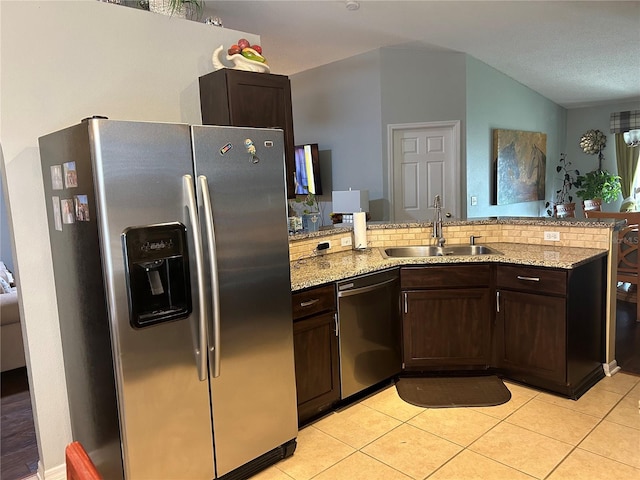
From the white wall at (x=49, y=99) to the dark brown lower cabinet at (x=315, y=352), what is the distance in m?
1.27

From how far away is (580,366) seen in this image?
Result: 9.94 feet

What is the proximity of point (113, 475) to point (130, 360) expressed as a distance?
1.90 feet

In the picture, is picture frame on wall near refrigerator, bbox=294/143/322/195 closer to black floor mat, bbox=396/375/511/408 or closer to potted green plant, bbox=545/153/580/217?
black floor mat, bbox=396/375/511/408

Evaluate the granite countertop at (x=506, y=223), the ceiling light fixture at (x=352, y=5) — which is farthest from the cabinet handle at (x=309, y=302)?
the ceiling light fixture at (x=352, y=5)

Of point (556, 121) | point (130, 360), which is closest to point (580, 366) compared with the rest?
point (130, 360)

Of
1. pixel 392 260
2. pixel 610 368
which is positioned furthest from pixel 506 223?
pixel 610 368

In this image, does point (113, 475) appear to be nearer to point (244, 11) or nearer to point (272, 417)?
point (272, 417)

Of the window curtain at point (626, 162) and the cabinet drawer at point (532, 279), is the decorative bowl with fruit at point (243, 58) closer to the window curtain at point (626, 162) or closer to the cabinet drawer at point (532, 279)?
the cabinet drawer at point (532, 279)

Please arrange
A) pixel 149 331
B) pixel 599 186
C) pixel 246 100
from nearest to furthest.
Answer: pixel 149 331, pixel 246 100, pixel 599 186

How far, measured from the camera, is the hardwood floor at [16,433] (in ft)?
8.59

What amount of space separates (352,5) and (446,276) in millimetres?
2390

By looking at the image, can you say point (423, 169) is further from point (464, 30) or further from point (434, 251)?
point (434, 251)

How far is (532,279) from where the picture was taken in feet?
9.82

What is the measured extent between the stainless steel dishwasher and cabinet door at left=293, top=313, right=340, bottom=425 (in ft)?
0.24
